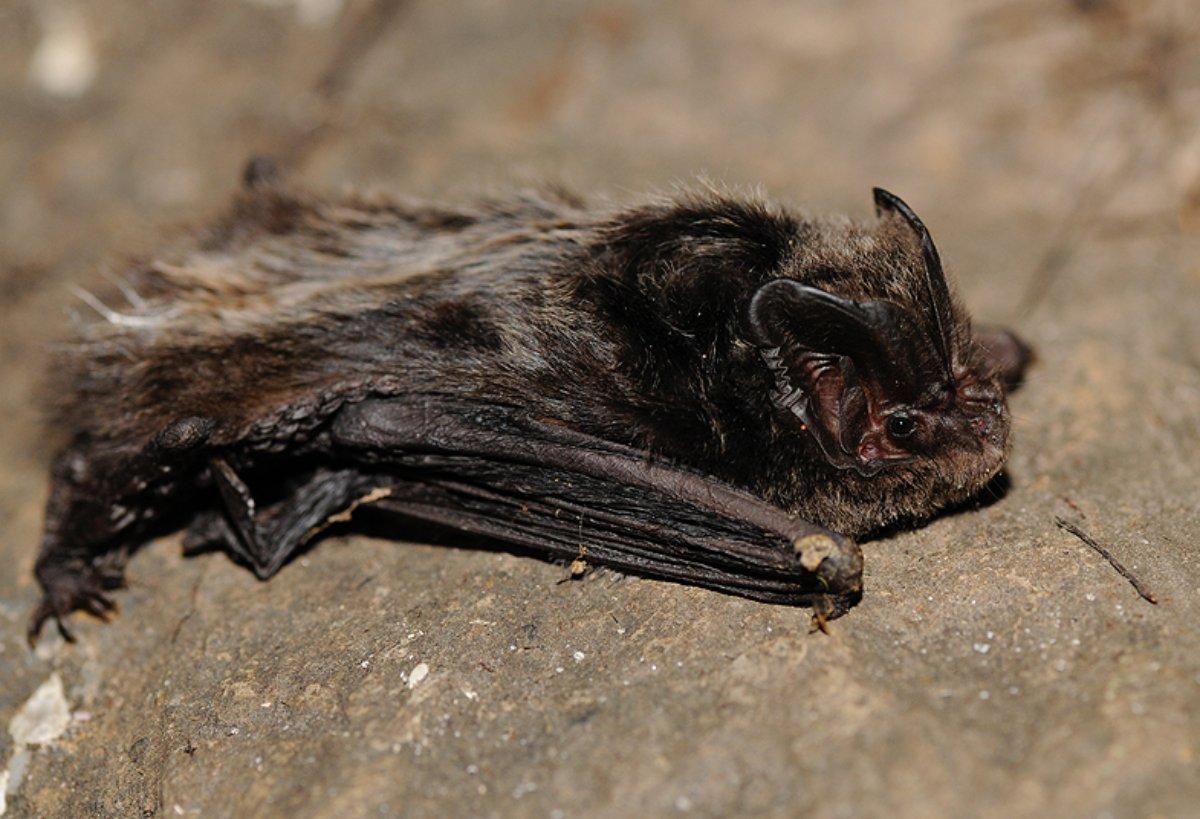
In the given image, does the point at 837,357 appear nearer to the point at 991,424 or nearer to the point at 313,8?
the point at 991,424

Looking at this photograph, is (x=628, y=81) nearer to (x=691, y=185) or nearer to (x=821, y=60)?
(x=821, y=60)

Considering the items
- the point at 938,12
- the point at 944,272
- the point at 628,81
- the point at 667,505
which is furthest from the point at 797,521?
the point at 938,12

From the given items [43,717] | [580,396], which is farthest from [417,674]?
[43,717]

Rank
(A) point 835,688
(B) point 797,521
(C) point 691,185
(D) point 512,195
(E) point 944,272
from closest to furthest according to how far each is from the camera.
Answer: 1. (A) point 835,688
2. (B) point 797,521
3. (E) point 944,272
4. (C) point 691,185
5. (D) point 512,195

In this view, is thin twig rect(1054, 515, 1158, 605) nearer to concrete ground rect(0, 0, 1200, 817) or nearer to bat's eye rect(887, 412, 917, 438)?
concrete ground rect(0, 0, 1200, 817)

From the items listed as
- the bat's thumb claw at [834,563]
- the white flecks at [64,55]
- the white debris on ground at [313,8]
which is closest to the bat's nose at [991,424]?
the bat's thumb claw at [834,563]

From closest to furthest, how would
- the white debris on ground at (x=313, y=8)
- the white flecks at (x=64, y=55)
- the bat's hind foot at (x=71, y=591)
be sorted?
the bat's hind foot at (x=71, y=591), the white flecks at (x=64, y=55), the white debris on ground at (x=313, y=8)

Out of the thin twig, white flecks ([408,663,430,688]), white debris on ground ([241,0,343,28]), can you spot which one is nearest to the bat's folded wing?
white flecks ([408,663,430,688])

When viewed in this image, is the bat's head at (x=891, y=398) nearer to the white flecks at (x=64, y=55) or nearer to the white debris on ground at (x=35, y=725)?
the white debris on ground at (x=35, y=725)
